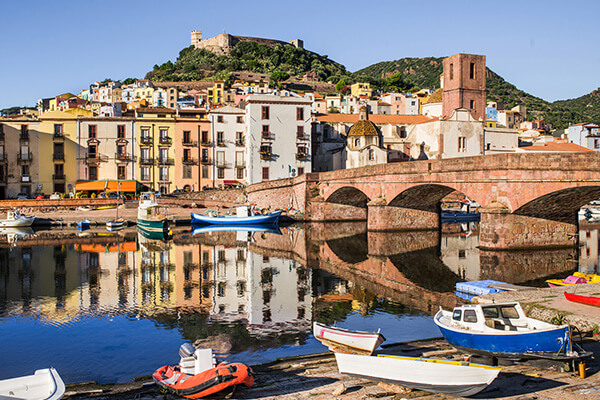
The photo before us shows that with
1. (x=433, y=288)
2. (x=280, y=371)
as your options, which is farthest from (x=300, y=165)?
(x=280, y=371)

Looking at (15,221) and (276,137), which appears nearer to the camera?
(15,221)

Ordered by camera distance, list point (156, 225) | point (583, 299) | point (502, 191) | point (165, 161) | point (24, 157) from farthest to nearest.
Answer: point (165, 161)
point (24, 157)
point (156, 225)
point (502, 191)
point (583, 299)

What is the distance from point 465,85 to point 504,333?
7082 cm

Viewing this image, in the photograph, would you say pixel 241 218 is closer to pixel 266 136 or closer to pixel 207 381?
pixel 266 136

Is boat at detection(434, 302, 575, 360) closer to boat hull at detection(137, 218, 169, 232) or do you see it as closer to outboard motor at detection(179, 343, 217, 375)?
outboard motor at detection(179, 343, 217, 375)

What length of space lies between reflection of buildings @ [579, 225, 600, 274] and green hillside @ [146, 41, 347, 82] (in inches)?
4254

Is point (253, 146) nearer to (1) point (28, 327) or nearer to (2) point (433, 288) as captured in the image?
(2) point (433, 288)

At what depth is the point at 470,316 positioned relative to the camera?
13391mm

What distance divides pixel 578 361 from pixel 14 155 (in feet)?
222

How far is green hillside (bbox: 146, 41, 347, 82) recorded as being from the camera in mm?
154125

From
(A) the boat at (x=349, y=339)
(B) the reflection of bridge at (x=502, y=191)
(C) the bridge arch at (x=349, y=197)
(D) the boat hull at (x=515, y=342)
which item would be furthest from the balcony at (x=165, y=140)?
(D) the boat hull at (x=515, y=342)

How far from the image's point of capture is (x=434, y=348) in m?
14.8

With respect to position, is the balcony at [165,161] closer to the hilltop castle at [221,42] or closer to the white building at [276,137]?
the white building at [276,137]

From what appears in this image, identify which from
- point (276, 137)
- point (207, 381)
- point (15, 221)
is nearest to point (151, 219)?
point (15, 221)
